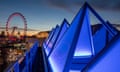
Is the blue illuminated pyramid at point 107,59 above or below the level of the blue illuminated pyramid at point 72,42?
below

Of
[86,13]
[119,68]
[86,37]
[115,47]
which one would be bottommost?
[119,68]

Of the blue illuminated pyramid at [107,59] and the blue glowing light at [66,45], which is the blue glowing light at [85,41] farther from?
the blue illuminated pyramid at [107,59]

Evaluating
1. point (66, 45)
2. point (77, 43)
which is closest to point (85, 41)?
point (66, 45)

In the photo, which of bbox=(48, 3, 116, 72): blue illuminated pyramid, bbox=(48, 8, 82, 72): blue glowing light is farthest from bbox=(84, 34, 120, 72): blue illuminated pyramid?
bbox=(48, 8, 82, 72): blue glowing light

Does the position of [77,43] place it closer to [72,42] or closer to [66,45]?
[72,42]

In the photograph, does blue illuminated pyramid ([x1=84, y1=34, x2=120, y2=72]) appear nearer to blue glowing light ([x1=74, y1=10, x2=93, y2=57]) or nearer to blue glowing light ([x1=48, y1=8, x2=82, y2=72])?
blue glowing light ([x1=48, y1=8, x2=82, y2=72])

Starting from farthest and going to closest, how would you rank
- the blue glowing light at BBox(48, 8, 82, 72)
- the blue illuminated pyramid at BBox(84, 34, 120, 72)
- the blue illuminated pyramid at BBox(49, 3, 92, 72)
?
the blue glowing light at BBox(48, 8, 82, 72) → the blue illuminated pyramid at BBox(49, 3, 92, 72) → the blue illuminated pyramid at BBox(84, 34, 120, 72)

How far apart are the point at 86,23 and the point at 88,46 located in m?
1.50

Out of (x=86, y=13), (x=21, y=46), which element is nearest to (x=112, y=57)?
(x=86, y=13)

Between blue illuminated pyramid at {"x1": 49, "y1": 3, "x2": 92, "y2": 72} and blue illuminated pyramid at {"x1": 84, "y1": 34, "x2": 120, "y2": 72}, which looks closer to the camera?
blue illuminated pyramid at {"x1": 84, "y1": 34, "x2": 120, "y2": 72}

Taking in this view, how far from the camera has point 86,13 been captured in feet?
16.1

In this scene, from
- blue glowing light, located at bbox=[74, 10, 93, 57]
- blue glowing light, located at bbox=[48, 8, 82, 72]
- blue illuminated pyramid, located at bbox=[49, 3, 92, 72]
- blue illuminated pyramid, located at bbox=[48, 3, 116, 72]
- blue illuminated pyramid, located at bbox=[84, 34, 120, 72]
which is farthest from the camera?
blue glowing light, located at bbox=[74, 10, 93, 57]

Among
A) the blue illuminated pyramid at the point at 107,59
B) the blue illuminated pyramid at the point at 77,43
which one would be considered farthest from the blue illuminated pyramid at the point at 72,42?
the blue illuminated pyramid at the point at 107,59

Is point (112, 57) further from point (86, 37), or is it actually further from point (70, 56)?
point (86, 37)
